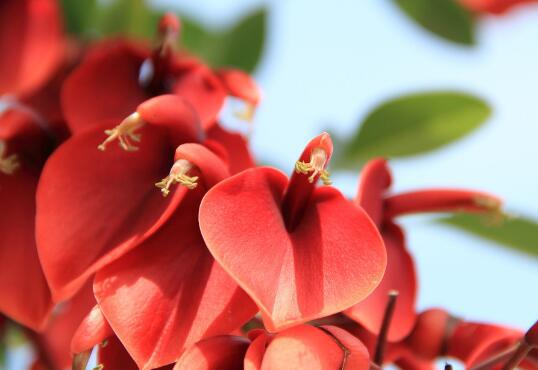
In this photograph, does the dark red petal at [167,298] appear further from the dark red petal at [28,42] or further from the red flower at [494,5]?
the red flower at [494,5]

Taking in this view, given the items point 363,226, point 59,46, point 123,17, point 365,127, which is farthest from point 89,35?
point 363,226

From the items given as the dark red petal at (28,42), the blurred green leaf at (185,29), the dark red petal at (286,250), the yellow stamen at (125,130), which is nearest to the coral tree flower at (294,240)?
the dark red petal at (286,250)

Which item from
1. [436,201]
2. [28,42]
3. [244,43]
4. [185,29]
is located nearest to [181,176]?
[436,201]

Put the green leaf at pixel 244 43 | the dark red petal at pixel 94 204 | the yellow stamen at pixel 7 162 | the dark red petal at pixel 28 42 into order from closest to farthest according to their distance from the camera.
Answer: the dark red petal at pixel 94 204
the yellow stamen at pixel 7 162
the dark red petal at pixel 28 42
the green leaf at pixel 244 43

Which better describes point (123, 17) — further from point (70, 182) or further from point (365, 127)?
point (70, 182)

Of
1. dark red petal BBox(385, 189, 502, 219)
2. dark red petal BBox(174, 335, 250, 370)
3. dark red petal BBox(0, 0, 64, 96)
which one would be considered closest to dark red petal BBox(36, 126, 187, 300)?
dark red petal BBox(174, 335, 250, 370)

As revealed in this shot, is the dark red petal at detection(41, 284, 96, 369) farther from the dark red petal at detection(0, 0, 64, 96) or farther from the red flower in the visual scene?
the red flower
